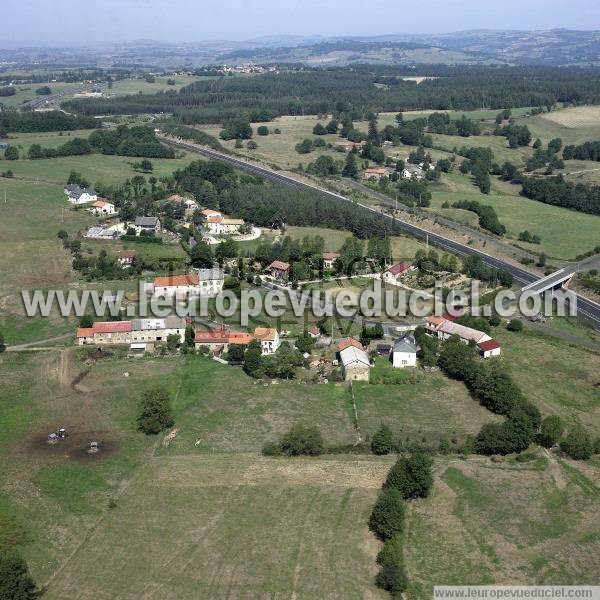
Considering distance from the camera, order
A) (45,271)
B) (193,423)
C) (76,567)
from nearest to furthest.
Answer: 1. (76,567)
2. (193,423)
3. (45,271)

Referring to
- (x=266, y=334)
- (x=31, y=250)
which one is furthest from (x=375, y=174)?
(x=266, y=334)

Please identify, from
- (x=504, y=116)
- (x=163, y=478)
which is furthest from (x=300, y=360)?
(x=504, y=116)

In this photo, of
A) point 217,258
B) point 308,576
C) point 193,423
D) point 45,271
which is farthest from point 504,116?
point 308,576

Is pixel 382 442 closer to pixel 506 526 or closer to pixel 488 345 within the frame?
pixel 506 526

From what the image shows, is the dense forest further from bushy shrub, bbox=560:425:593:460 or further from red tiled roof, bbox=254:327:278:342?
bushy shrub, bbox=560:425:593:460

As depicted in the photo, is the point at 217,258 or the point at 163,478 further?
the point at 217,258

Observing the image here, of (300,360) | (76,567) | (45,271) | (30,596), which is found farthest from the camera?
(45,271)

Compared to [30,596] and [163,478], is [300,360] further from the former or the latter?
[30,596]

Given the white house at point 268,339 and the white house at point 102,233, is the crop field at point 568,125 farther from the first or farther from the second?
the white house at point 268,339
